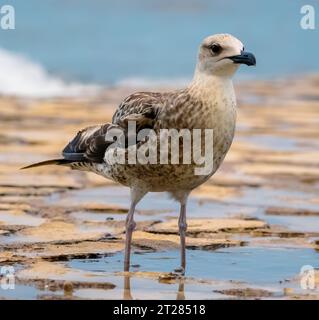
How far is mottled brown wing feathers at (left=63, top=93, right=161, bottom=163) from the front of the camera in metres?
6.59

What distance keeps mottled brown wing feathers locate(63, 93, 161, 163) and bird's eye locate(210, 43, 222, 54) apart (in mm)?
480

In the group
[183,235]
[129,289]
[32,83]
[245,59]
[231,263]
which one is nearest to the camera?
[129,289]

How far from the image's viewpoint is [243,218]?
840cm

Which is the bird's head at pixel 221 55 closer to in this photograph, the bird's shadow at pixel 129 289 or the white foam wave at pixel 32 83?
the bird's shadow at pixel 129 289

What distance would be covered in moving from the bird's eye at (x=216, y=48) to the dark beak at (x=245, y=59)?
4.2 inches

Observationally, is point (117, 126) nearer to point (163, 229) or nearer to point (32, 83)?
point (163, 229)

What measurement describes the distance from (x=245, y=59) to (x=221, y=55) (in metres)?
0.21

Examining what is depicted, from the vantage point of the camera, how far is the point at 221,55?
20.9 feet

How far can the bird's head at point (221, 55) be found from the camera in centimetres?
632

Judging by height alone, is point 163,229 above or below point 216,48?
below

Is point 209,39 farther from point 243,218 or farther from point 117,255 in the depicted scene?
point 243,218

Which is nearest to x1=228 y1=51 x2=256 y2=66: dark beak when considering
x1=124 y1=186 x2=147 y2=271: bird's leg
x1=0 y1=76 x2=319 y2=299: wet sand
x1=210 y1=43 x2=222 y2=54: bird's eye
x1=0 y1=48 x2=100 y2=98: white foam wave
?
x1=210 y1=43 x2=222 y2=54: bird's eye

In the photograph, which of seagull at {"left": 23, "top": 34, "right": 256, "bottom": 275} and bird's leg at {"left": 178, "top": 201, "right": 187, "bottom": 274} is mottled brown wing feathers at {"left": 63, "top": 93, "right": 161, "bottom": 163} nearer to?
seagull at {"left": 23, "top": 34, "right": 256, "bottom": 275}

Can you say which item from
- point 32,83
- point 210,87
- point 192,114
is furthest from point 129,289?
point 32,83
